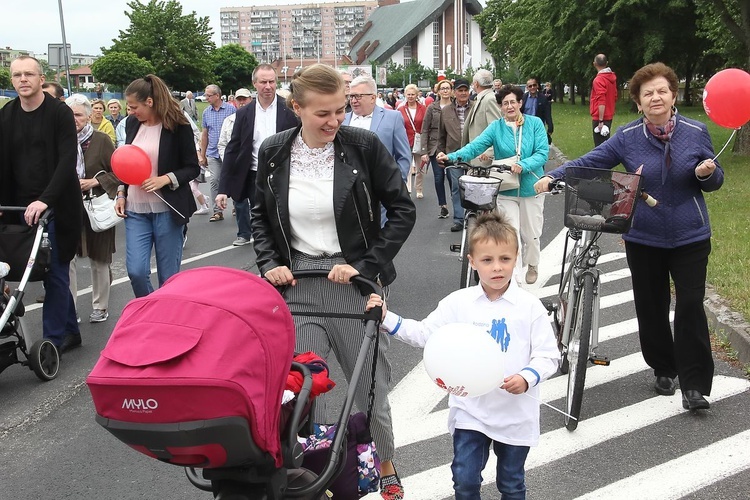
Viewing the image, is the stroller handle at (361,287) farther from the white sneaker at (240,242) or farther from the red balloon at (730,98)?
the white sneaker at (240,242)

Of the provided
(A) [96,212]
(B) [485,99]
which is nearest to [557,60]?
(B) [485,99]

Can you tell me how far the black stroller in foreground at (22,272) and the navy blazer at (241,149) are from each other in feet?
8.70

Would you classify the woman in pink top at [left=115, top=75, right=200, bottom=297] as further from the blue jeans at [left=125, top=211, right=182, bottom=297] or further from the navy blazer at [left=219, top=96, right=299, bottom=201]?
the navy blazer at [left=219, top=96, right=299, bottom=201]

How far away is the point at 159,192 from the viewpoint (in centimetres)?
622

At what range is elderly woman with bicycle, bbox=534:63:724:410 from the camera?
16.0 feet

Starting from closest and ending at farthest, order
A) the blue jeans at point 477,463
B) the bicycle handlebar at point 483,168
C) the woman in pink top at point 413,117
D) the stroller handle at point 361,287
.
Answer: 1. the stroller handle at point 361,287
2. the blue jeans at point 477,463
3. the bicycle handlebar at point 483,168
4. the woman in pink top at point 413,117

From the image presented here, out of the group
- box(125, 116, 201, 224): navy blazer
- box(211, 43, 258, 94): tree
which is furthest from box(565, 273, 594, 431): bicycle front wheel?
box(211, 43, 258, 94): tree

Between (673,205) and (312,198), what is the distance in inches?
101

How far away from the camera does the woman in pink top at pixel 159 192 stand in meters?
6.19

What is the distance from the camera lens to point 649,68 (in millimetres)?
4938

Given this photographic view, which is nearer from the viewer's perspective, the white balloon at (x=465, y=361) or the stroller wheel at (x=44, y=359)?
the white balloon at (x=465, y=361)

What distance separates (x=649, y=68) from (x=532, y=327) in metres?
2.37

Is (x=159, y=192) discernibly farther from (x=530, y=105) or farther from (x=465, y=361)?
(x=530, y=105)

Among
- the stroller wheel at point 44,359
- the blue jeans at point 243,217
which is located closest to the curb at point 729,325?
the stroller wheel at point 44,359
